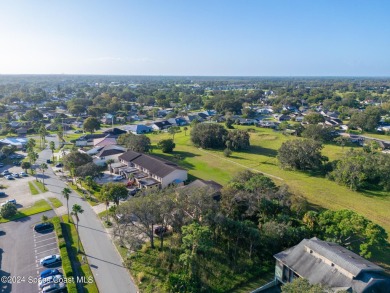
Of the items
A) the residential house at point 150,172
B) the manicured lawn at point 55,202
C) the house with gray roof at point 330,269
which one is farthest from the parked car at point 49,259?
the house with gray roof at point 330,269

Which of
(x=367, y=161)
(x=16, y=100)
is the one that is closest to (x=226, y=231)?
(x=367, y=161)

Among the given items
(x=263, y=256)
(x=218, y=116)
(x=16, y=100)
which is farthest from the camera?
(x=16, y=100)

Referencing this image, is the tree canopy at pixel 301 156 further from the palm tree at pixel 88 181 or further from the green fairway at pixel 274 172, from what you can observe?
the palm tree at pixel 88 181

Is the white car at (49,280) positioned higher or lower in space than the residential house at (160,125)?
lower

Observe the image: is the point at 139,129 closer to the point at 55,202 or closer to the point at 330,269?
the point at 55,202

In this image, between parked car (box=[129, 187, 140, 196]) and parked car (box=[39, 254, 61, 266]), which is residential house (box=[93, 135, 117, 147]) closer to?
parked car (box=[129, 187, 140, 196])

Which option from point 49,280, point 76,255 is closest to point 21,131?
point 76,255

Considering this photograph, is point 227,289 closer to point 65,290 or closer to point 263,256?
point 263,256
